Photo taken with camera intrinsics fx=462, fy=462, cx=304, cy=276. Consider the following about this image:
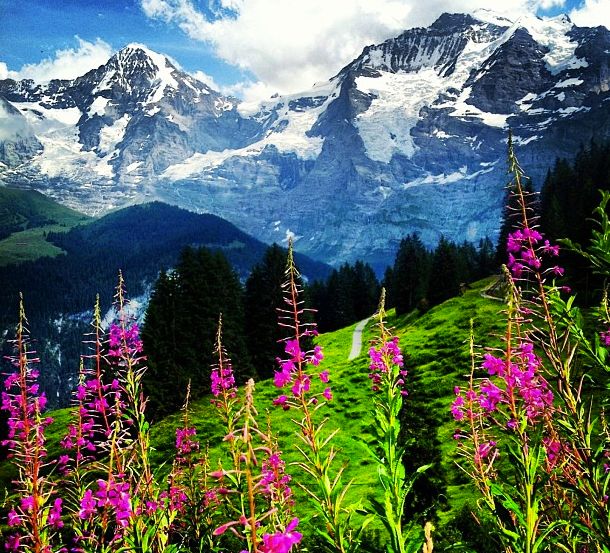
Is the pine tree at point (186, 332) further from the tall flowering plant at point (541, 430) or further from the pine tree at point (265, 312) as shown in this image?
the tall flowering plant at point (541, 430)

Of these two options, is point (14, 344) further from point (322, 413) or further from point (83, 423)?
point (322, 413)

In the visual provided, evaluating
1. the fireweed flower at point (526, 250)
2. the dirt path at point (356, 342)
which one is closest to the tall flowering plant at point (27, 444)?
the fireweed flower at point (526, 250)

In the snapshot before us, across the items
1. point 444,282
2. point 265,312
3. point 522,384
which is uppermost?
point 444,282

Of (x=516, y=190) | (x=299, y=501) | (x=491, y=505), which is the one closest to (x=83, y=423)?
(x=491, y=505)

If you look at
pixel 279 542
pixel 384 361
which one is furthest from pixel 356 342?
pixel 279 542

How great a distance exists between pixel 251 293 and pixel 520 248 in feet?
172

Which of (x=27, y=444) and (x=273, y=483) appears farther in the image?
(x=27, y=444)

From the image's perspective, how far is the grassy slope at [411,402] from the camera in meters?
19.9

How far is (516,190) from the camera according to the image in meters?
5.61

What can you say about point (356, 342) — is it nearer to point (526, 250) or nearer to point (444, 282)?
point (444, 282)

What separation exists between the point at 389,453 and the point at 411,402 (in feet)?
32.2

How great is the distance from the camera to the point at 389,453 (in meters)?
4.11

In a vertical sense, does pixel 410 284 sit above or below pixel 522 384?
above

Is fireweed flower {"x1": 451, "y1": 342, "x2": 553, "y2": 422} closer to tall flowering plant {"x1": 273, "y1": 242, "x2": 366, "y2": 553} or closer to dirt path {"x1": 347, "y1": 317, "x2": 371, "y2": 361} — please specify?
tall flowering plant {"x1": 273, "y1": 242, "x2": 366, "y2": 553}
